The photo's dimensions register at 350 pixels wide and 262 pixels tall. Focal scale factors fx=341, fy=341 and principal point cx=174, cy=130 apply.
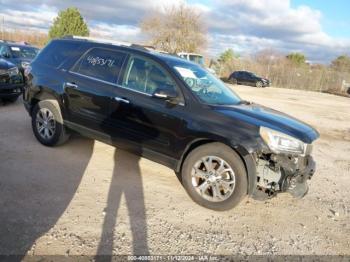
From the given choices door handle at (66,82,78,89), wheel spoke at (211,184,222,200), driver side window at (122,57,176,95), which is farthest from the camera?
door handle at (66,82,78,89)

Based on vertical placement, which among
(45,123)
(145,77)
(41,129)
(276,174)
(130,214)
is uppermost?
(145,77)

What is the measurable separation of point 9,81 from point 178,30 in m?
32.6

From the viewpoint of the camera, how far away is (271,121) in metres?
4.26

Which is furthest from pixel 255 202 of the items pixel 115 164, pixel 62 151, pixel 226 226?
pixel 62 151

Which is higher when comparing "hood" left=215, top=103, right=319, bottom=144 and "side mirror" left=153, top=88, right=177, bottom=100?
"side mirror" left=153, top=88, right=177, bottom=100

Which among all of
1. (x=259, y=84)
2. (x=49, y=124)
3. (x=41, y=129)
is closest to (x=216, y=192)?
(x=49, y=124)

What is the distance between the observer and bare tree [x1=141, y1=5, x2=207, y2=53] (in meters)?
39.1

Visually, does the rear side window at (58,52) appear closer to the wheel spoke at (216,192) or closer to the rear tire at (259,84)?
the wheel spoke at (216,192)

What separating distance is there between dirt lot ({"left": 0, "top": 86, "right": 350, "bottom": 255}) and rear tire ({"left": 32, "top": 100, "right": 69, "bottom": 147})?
158 mm

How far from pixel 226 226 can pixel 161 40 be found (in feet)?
123

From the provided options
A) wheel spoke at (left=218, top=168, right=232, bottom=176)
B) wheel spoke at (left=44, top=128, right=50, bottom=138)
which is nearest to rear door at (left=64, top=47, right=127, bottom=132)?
wheel spoke at (left=44, top=128, right=50, bottom=138)

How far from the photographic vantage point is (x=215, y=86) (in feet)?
17.3

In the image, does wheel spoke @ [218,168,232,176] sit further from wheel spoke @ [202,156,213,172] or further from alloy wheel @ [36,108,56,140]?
alloy wheel @ [36,108,56,140]

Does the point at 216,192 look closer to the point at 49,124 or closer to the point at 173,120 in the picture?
the point at 173,120
